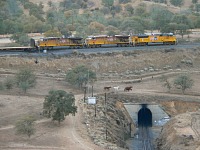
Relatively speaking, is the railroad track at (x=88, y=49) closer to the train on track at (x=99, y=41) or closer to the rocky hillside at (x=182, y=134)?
the train on track at (x=99, y=41)

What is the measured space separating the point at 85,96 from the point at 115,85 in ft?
32.7

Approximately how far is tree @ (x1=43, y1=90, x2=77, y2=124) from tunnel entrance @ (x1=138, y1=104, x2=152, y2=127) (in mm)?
16032

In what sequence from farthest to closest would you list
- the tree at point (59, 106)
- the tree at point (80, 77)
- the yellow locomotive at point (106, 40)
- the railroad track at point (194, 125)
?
the yellow locomotive at point (106, 40)
the tree at point (80, 77)
the tree at point (59, 106)
the railroad track at point (194, 125)

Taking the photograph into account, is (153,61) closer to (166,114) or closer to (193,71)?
(193,71)

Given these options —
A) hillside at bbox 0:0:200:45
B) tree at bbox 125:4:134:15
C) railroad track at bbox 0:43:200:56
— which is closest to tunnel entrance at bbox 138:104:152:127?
railroad track at bbox 0:43:200:56

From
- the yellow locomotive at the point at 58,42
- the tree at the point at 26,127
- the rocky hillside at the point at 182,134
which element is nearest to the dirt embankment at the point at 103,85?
the rocky hillside at the point at 182,134

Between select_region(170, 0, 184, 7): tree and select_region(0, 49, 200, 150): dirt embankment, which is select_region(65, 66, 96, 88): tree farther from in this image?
select_region(170, 0, 184, 7): tree

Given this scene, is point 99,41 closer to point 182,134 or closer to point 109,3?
point 182,134

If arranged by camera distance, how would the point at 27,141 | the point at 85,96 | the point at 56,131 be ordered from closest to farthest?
the point at 27,141
the point at 56,131
the point at 85,96

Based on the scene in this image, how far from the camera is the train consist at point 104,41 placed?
9269 centimetres

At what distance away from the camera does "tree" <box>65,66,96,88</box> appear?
247 feet

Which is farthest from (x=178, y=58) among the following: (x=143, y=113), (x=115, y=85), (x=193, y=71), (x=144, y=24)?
(x=144, y=24)

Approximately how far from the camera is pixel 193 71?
298 feet

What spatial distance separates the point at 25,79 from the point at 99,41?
27.6 m
